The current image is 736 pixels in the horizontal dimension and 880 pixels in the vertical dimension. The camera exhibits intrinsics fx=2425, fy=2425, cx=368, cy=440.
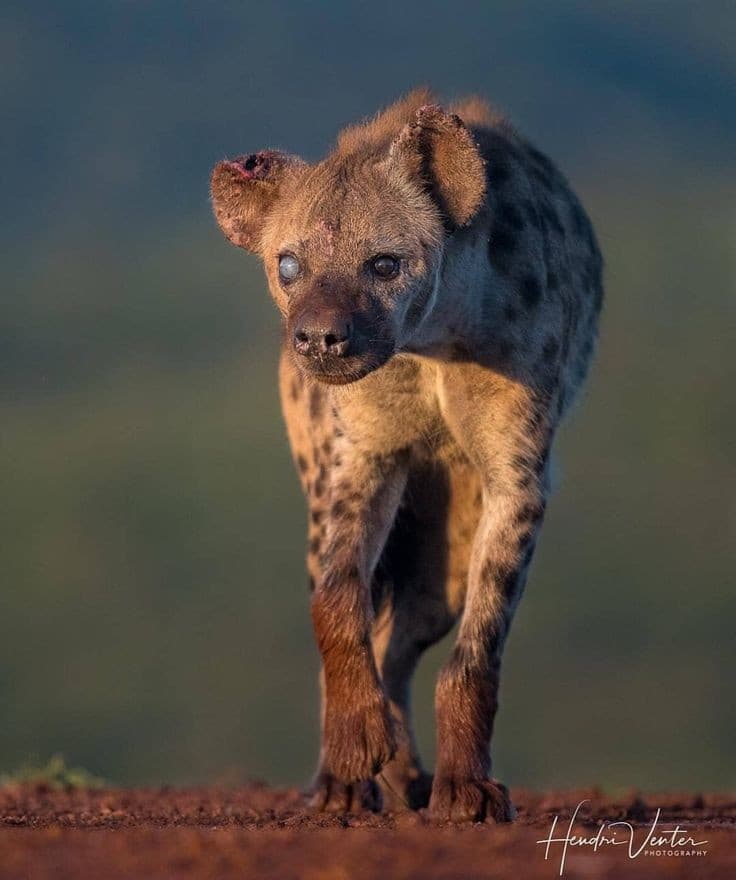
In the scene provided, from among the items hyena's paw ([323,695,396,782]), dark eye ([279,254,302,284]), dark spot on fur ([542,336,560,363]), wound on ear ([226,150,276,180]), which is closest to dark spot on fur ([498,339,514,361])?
dark spot on fur ([542,336,560,363])

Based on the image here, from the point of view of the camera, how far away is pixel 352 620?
6738mm

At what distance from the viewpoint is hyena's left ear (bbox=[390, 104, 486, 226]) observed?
6.70m

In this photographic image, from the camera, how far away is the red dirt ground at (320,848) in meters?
4.72

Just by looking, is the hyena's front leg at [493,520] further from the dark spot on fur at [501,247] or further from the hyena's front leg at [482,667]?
the dark spot on fur at [501,247]

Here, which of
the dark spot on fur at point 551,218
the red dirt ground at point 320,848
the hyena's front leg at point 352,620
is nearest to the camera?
the red dirt ground at point 320,848

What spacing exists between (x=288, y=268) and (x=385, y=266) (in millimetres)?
277

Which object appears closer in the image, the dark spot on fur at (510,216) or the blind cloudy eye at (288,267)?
the blind cloudy eye at (288,267)

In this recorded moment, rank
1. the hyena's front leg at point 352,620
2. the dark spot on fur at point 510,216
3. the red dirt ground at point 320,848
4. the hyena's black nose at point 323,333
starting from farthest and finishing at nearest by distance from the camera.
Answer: the dark spot on fur at point 510,216 → the hyena's front leg at point 352,620 → the hyena's black nose at point 323,333 → the red dirt ground at point 320,848

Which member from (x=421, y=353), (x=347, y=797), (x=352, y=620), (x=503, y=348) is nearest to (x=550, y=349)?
(x=503, y=348)

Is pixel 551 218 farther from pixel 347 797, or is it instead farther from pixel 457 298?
pixel 347 797

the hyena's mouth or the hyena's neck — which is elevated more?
the hyena's neck

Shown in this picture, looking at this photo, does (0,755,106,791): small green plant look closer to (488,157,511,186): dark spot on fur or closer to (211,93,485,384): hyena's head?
(211,93,485,384): hyena's head

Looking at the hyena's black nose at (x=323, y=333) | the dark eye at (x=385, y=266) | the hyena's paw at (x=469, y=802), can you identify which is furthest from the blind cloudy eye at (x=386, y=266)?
the hyena's paw at (x=469, y=802)

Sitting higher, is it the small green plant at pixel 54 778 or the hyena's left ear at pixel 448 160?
the hyena's left ear at pixel 448 160
